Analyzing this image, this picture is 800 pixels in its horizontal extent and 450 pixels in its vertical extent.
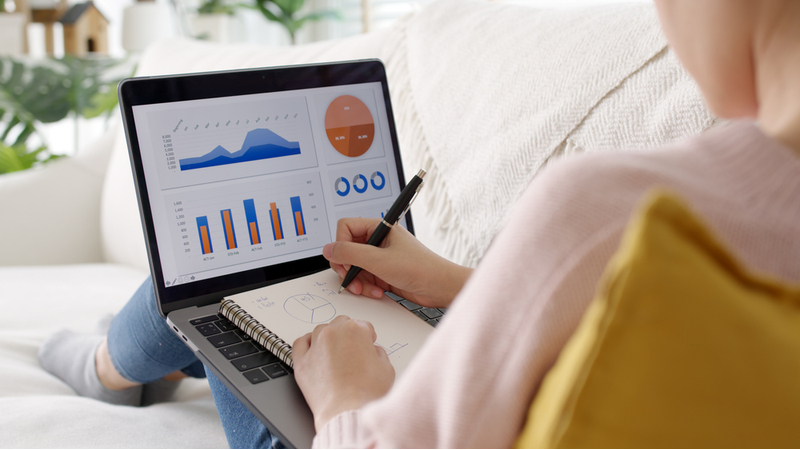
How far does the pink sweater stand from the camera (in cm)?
22

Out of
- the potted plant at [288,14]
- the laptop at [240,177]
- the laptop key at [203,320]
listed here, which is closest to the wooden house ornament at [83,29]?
the potted plant at [288,14]

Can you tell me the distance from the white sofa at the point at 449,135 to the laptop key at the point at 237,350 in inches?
9.2

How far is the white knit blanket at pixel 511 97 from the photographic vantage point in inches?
27.4

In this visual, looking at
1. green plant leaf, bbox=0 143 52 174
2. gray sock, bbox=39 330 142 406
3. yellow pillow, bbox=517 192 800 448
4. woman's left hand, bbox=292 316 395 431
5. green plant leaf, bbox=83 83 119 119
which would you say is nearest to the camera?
yellow pillow, bbox=517 192 800 448

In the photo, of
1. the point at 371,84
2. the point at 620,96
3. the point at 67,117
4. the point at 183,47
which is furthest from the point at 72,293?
the point at 67,117

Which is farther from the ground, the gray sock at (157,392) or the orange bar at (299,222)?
the orange bar at (299,222)

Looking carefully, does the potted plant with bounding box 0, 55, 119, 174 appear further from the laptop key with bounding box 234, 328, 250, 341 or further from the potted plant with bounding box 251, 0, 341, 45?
the laptop key with bounding box 234, 328, 250, 341

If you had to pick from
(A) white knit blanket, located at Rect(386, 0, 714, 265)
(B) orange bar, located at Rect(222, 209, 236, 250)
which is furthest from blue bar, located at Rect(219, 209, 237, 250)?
(A) white knit blanket, located at Rect(386, 0, 714, 265)

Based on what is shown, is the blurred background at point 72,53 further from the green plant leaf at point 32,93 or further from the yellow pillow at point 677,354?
the yellow pillow at point 677,354

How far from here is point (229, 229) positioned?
0.64 meters

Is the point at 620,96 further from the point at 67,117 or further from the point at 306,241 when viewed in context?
the point at 67,117

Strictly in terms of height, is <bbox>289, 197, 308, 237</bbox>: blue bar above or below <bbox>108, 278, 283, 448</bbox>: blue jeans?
above

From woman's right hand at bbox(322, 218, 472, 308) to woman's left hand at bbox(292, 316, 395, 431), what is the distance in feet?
0.44

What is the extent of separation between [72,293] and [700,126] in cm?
110
